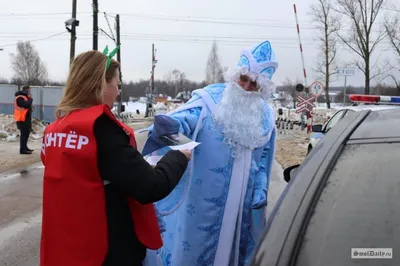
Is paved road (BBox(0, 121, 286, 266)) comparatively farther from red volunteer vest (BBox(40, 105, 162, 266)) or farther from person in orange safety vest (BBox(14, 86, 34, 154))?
person in orange safety vest (BBox(14, 86, 34, 154))

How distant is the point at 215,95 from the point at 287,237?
67.6 inches

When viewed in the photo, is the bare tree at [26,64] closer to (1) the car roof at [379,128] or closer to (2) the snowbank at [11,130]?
(2) the snowbank at [11,130]

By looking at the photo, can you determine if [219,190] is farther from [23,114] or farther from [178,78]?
[178,78]

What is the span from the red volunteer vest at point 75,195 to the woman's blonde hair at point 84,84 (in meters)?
0.07

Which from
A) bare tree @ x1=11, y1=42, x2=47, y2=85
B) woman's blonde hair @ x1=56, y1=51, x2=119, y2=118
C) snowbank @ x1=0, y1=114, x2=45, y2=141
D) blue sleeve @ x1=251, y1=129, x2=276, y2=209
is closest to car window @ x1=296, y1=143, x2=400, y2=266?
woman's blonde hair @ x1=56, y1=51, x2=119, y2=118

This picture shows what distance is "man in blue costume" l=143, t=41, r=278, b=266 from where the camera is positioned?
8.14 feet

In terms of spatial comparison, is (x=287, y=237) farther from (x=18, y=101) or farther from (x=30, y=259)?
(x=18, y=101)

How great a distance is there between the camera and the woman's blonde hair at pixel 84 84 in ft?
5.49

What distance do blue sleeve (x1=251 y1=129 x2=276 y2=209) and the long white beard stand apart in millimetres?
126

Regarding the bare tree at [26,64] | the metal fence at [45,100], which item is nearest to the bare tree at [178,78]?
the bare tree at [26,64]

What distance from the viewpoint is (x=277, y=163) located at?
10.1 meters

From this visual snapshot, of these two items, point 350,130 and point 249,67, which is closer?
point 350,130

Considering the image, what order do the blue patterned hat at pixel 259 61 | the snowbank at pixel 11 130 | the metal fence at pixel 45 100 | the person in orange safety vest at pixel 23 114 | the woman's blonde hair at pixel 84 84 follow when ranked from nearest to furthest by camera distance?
the woman's blonde hair at pixel 84 84 → the blue patterned hat at pixel 259 61 → the person in orange safety vest at pixel 23 114 → the snowbank at pixel 11 130 → the metal fence at pixel 45 100

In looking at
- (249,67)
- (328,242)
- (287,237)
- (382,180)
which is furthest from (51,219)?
(249,67)
